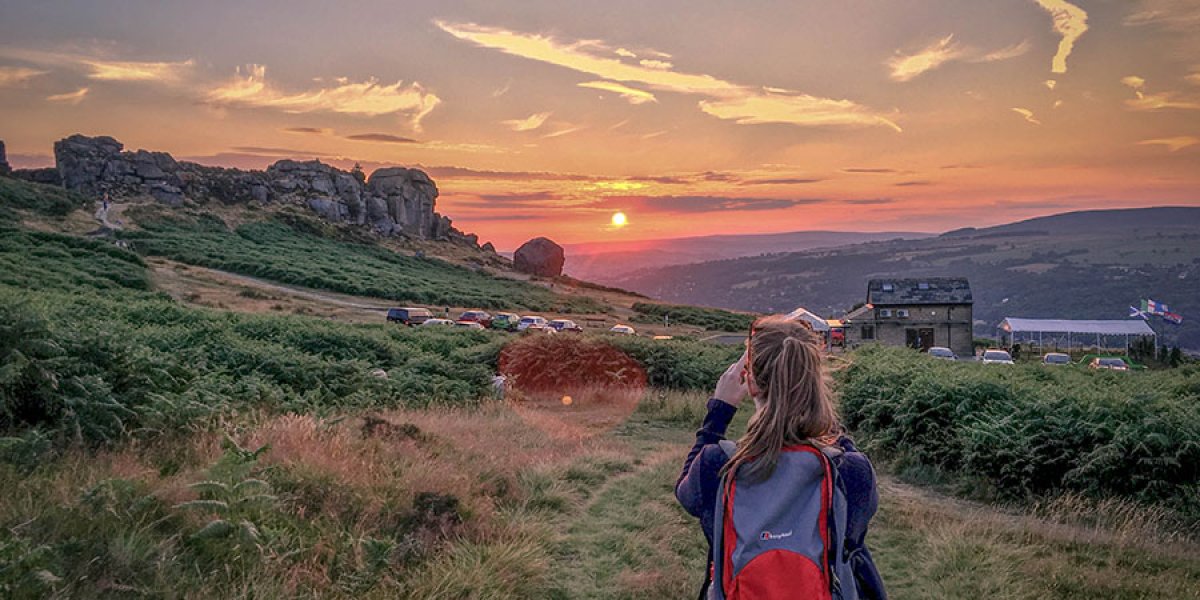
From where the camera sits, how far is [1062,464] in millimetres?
10211

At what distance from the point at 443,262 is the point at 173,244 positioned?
4315cm

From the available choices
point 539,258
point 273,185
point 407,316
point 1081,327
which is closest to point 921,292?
point 1081,327

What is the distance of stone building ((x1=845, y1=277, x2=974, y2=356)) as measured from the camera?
177 feet

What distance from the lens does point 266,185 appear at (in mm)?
132750

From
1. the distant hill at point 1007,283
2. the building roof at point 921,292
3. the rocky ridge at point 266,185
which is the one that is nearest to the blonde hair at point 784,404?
the building roof at point 921,292

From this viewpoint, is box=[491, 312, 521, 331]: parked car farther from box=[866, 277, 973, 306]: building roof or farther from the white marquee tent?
the white marquee tent

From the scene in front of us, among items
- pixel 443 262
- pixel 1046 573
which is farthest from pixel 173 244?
pixel 1046 573

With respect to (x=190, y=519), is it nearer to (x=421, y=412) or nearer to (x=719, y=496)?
(x=719, y=496)

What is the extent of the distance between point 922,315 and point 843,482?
5590 cm

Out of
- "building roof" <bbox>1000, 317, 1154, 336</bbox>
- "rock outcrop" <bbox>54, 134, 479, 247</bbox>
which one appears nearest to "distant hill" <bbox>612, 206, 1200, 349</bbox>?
"rock outcrop" <bbox>54, 134, 479, 247</bbox>

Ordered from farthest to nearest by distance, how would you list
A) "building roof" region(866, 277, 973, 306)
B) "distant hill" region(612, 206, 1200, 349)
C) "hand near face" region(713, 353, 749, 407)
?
"distant hill" region(612, 206, 1200, 349), "building roof" region(866, 277, 973, 306), "hand near face" region(713, 353, 749, 407)

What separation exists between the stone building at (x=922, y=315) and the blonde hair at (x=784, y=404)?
5350cm

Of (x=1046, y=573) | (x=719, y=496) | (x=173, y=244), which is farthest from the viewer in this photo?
(x=173, y=244)

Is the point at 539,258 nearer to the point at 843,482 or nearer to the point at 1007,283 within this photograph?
the point at 1007,283
